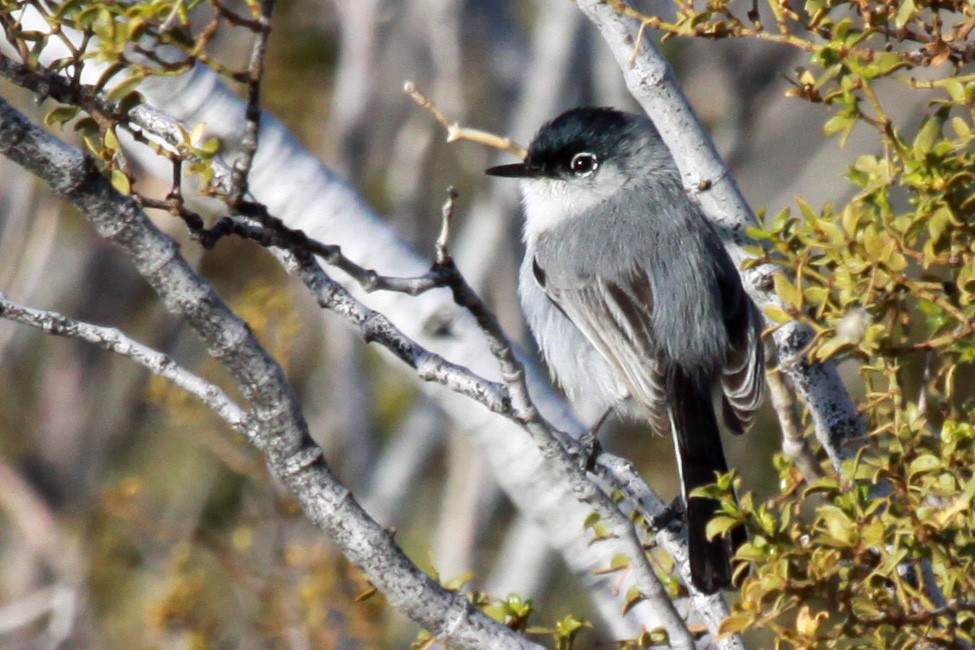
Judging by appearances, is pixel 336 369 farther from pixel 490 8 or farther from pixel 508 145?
pixel 508 145

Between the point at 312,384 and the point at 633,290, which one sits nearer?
the point at 633,290

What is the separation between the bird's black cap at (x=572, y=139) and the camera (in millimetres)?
3699

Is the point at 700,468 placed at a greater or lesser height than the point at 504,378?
lesser

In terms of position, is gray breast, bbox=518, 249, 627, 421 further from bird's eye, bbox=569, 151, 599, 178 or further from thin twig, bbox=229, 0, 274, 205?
thin twig, bbox=229, 0, 274, 205

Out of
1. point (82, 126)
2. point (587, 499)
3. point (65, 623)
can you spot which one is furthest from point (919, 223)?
point (65, 623)

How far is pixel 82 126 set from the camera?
171cm

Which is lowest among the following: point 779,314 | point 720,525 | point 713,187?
point 720,525

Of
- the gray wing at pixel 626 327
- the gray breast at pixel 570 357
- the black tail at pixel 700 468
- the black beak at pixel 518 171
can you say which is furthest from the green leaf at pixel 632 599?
the black beak at pixel 518 171

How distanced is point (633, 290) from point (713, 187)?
4.10 feet

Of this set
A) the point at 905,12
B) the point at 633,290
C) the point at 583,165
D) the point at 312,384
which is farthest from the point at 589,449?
the point at 312,384

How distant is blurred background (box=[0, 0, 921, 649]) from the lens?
4.04 meters

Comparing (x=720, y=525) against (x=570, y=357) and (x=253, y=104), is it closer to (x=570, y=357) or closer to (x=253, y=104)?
(x=253, y=104)

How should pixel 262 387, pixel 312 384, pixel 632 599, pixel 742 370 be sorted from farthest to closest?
pixel 312 384
pixel 742 370
pixel 632 599
pixel 262 387

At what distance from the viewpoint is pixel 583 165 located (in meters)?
3.75
